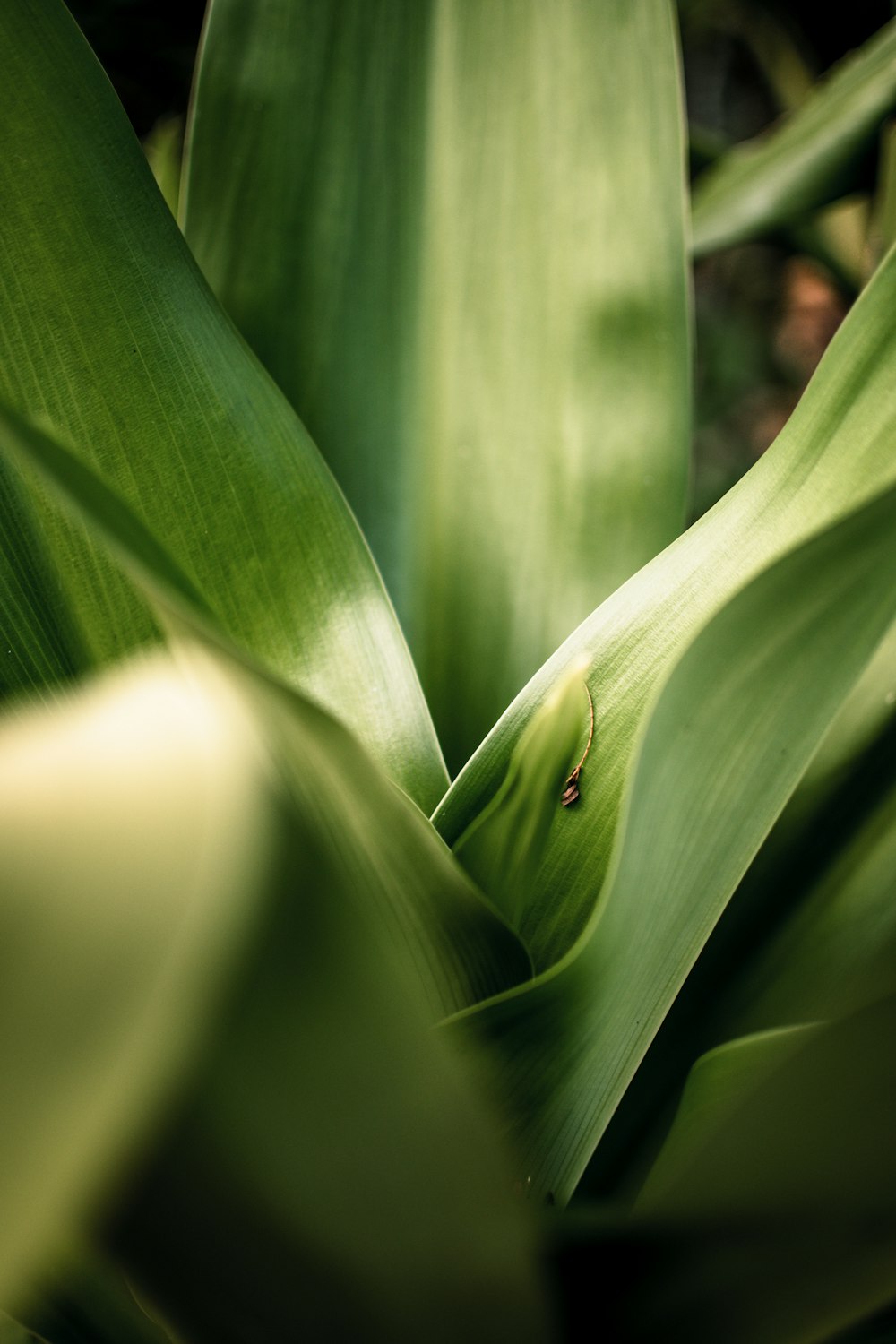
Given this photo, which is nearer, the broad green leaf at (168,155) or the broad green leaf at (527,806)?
the broad green leaf at (527,806)

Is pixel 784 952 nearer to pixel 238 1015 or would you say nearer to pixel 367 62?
pixel 238 1015

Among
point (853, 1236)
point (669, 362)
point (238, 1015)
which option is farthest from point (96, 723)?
point (669, 362)

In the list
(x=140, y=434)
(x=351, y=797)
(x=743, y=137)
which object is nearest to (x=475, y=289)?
(x=140, y=434)

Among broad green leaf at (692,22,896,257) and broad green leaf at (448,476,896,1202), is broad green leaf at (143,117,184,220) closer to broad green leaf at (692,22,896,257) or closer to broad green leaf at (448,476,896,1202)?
broad green leaf at (692,22,896,257)

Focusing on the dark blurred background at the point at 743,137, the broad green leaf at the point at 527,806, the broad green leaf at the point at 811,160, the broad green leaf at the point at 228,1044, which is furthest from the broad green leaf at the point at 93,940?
the dark blurred background at the point at 743,137

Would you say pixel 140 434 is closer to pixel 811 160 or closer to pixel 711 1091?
pixel 711 1091

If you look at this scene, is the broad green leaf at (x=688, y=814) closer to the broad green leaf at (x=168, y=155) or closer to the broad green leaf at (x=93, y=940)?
the broad green leaf at (x=93, y=940)

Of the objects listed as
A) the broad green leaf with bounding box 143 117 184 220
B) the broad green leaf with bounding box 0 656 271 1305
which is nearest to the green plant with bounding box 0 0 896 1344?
the broad green leaf with bounding box 0 656 271 1305
